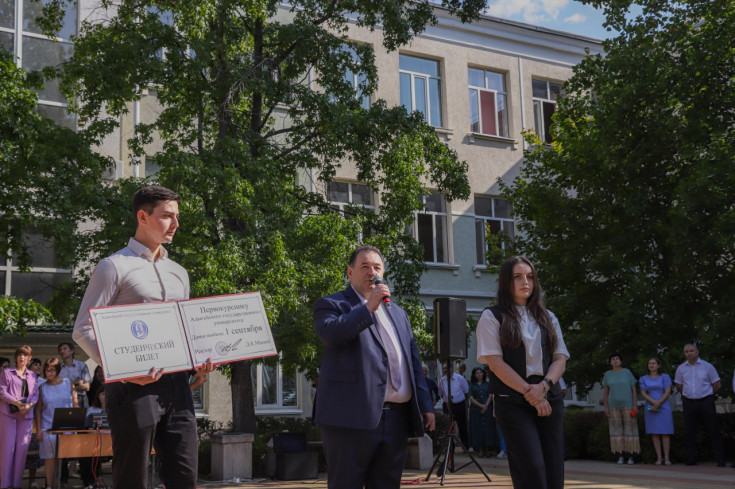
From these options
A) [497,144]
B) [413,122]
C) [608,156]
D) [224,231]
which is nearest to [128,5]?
[224,231]

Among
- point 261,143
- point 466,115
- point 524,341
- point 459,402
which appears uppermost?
point 466,115

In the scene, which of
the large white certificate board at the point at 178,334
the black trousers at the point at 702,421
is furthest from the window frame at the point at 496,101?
the large white certificate board at the point at 178,334

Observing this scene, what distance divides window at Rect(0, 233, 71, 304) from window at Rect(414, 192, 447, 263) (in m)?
11.1

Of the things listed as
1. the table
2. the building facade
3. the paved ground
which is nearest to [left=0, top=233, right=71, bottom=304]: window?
the building facade

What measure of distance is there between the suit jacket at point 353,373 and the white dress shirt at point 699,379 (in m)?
12.2

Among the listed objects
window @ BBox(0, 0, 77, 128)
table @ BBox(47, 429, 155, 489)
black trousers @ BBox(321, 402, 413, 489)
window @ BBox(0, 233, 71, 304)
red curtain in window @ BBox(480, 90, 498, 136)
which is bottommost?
table @ BBox(47, 429, 155, 489)

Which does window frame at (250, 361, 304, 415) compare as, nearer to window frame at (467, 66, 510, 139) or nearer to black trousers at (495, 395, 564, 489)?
window frame at (467, 66, 510, 139)

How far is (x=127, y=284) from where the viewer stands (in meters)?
4.27

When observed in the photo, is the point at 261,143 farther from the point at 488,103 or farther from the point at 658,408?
the point at 488,103

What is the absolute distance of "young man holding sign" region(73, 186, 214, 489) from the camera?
4094mm

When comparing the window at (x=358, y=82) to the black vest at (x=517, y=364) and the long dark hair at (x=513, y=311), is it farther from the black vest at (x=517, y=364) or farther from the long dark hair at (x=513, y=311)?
the black vest at (x=517, y=364)

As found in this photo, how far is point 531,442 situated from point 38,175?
1148 centimetres

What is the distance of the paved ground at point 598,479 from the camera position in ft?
40.6

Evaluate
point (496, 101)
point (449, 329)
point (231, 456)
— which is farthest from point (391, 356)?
point (496, 101)
